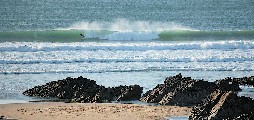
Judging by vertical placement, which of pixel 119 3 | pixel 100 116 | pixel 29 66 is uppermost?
pixel 119 3

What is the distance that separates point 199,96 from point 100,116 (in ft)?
10.7

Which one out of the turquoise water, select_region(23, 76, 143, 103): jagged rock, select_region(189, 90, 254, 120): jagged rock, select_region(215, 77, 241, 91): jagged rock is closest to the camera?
select_region(189, 90, 254, 120): jagged rock

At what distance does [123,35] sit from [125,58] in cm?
1655

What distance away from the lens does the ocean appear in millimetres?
28359

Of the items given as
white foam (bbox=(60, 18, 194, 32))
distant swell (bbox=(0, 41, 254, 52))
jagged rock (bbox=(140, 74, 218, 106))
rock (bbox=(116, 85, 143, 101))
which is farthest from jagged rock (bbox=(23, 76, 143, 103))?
white foam (bbox=(60, 18, 194, 32))

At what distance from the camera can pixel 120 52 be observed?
3719cm

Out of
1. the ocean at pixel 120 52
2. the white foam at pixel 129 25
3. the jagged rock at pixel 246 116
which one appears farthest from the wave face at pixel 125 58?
the white foam at pixel 129 25

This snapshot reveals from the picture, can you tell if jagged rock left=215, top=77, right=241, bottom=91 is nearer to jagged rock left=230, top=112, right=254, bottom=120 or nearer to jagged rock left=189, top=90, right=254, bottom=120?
jagged rock left=189, top=90, right=254, bottom=120

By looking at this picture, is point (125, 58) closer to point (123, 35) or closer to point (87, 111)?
point (87, 111)

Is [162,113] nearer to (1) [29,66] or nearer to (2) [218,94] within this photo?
(2) [218,94]

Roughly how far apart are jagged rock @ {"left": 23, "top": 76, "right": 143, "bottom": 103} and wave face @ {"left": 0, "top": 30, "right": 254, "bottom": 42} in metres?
24.7

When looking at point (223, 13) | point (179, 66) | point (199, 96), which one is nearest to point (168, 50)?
point (179, 66)

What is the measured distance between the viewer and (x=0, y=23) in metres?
65.9

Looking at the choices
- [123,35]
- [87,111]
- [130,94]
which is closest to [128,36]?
[123,35]
